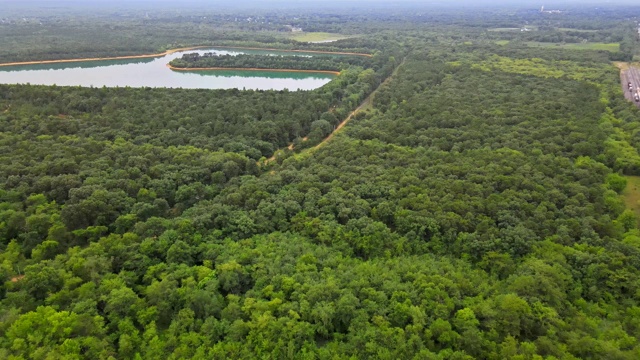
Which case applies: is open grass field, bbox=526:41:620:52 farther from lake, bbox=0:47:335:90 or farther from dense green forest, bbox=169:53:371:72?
lake, bbox=0:47:335:90

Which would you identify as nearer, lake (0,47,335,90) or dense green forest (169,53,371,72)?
lake (0,47,335,90)

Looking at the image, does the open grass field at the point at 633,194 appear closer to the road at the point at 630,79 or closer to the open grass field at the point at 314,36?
the road at the point at 630,79

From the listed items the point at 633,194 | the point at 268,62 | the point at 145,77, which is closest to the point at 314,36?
the point at 268,62

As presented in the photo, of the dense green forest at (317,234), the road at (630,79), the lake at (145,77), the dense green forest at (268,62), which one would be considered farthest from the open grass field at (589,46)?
the lake at (145,77)

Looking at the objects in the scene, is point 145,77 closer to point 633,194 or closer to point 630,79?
point 633,194

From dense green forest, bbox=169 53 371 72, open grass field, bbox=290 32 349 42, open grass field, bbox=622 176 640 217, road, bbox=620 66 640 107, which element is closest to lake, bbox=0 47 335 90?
dense green forest, bbox=169 53 371 72

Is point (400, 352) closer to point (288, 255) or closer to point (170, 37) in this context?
point (288, 255)
